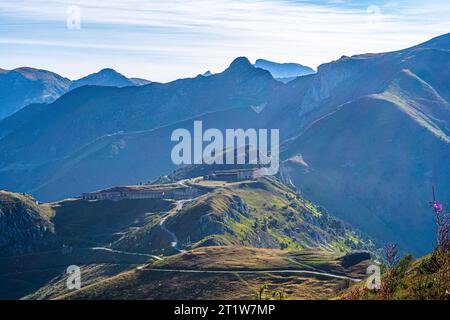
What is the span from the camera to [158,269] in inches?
7598
